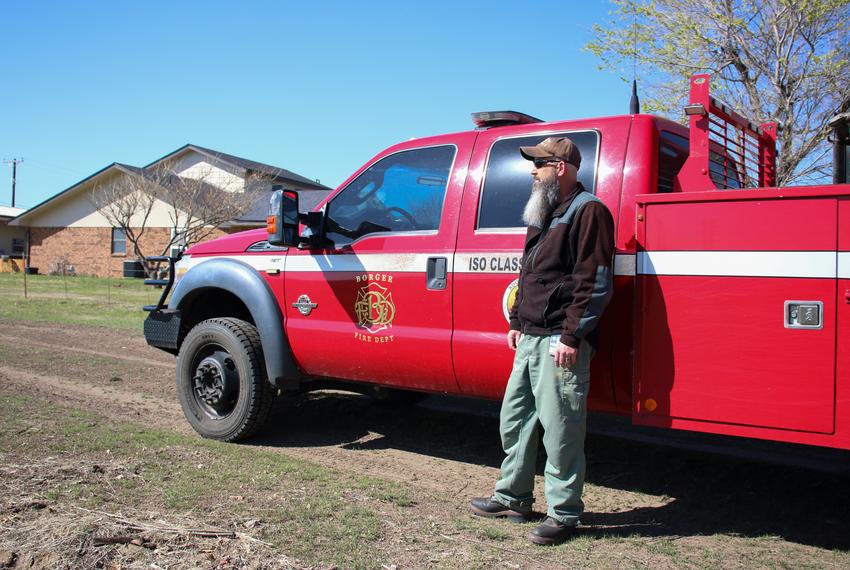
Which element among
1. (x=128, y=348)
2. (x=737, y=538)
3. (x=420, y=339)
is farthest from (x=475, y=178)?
(x=128, y=348)

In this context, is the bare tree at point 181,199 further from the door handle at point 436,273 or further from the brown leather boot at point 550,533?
the brown leather boot at point 550,533

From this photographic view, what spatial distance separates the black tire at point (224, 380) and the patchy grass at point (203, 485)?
0.70 ft

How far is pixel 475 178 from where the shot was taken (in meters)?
4.80

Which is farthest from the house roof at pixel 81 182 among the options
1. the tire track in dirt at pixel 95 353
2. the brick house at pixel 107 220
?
the tire track in dirt at pixel 95 353

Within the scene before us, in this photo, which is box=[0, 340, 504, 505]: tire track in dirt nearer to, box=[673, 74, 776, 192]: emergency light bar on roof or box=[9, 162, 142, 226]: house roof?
box=[673, 74, 776, 192]: emergency light bar on roof

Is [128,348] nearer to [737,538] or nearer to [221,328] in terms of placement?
[221,328]

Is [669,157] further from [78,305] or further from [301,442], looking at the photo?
[78,305]

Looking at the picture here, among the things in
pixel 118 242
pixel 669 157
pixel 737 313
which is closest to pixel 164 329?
pixel 669 157

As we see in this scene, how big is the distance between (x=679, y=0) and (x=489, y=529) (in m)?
12.3

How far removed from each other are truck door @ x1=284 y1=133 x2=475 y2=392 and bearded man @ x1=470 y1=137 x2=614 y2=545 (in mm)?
805

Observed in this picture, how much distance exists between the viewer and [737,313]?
11.9 feet

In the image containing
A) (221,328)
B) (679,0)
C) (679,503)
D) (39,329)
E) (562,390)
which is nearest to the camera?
(562,390)

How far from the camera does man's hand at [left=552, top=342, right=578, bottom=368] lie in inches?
144

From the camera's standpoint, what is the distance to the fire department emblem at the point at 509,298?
436 centimetres
